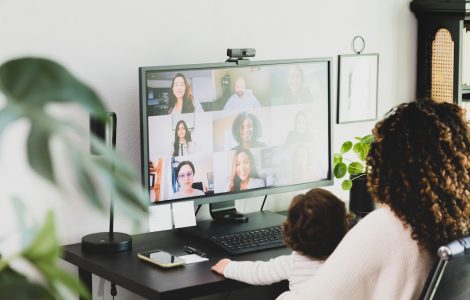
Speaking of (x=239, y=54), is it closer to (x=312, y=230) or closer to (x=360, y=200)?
(x=360, y=200)

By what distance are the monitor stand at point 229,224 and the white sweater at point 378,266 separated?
0.83m

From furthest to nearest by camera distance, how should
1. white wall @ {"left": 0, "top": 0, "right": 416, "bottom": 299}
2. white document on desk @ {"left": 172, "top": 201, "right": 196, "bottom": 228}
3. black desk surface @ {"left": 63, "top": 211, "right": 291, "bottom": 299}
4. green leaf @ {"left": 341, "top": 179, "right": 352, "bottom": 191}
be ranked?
green leaf @ {"left": 341, "top": 179, "right": 352, "bottom": 191} < white document on desk @ {"left": 172, "top": 201, "right": 196, "bottom": 228} < white wall @ {"left": 0, "top": 0, "right": 416, "bottom": 299} < black desk surface @ {"left": 63, "top": 211, "right": 291, "bottom": 299}

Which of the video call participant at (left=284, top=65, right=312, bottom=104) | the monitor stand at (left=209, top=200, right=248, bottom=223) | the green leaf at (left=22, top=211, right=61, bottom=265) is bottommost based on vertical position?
the monitor stand at (left=209, top=200, right=248, bottom=223)

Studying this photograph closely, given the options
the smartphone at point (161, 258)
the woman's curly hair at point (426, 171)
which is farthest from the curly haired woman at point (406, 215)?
the smartphone at point (161, 258)

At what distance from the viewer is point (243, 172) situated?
2.71 m

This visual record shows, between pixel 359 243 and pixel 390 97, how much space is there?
5.84ft

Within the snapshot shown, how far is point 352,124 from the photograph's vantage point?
3309 millimetres

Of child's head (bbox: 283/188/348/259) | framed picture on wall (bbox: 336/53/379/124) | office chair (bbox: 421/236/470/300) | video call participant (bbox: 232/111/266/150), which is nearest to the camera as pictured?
office chair (bbox: 421/236/470/300)

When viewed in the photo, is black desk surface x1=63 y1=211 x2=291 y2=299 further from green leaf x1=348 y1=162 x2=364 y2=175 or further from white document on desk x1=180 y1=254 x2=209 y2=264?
green leaf x1=348 y1=162 x2=364 y2=175

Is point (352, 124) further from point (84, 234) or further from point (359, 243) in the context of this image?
point (359, 243)

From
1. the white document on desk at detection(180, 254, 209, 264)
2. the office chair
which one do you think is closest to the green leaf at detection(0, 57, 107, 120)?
the office chair

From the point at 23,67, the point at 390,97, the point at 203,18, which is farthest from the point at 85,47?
the point at 23,67

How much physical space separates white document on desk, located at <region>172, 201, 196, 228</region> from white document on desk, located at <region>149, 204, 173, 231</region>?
21 millimetres

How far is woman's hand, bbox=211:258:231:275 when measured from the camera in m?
2.25
